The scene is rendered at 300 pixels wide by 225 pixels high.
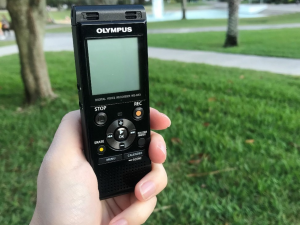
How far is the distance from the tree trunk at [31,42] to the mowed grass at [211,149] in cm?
25

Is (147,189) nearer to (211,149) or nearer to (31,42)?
(211,149)

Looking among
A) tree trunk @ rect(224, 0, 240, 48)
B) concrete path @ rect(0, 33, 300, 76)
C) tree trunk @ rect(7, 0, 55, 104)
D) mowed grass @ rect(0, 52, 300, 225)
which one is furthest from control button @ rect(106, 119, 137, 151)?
tree trunk @ rect(224, 0, 240, 48)

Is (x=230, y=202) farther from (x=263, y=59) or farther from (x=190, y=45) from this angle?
(x=190, y=45)

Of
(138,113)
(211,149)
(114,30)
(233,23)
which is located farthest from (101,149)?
(233,23)

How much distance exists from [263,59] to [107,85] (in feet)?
21.9

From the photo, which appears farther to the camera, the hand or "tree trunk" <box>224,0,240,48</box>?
"tree trunk" <box>224,0,240,48</box>

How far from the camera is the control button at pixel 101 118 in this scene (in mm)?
1433

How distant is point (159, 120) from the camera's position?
5.37 ft

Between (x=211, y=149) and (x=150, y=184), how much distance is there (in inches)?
63.1

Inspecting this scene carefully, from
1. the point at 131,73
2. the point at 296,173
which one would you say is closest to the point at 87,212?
the point at 131,73

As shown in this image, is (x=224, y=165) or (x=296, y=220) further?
(x=224, y=165)

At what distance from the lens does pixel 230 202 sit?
93.6 inches

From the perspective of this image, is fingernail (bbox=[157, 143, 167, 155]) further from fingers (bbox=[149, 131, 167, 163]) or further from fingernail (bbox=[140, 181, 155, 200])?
fingernail (bbox=[140, 181, 155, 200])

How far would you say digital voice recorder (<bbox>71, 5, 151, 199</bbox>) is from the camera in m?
1.34
